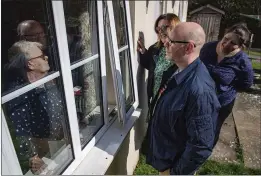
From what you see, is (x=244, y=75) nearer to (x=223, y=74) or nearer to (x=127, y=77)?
(x=223, y=74)

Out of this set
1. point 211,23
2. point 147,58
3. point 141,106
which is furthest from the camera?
point 211,23

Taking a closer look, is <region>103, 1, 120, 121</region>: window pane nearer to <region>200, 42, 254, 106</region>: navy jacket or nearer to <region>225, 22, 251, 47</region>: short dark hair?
<region>200, 42, 254, 106</region>: navy jacket

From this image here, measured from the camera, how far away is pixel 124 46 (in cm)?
230

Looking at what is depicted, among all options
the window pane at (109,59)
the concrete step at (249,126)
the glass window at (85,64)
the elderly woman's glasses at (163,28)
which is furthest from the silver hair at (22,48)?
the concrete step at (249,126)

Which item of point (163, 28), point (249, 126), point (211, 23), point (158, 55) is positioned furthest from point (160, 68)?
point (211, 23)

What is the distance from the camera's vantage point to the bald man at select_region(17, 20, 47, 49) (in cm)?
125

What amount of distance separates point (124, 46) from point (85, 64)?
26.5 inches

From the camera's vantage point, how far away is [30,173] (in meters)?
1.26

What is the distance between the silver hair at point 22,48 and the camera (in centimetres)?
116

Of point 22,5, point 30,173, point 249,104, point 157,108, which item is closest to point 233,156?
point 157,108

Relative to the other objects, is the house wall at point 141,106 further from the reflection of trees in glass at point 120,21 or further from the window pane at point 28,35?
the window pane at point 28,35

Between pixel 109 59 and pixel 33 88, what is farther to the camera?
pixel 109 59

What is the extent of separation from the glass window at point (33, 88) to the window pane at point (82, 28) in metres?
0.28

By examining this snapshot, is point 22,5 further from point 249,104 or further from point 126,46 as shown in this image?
point 249,104
